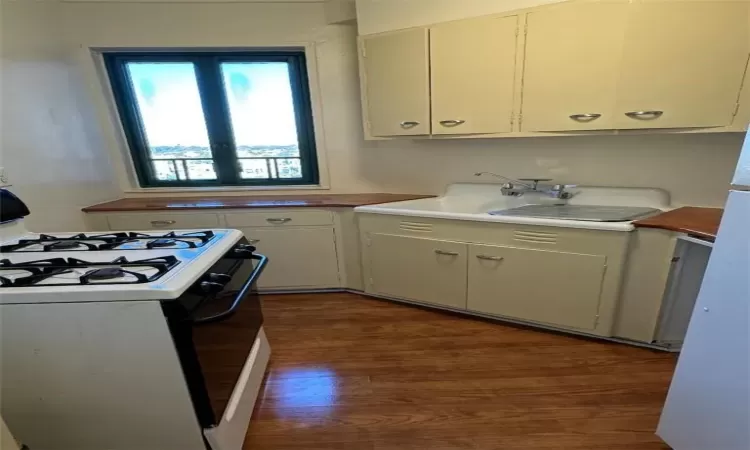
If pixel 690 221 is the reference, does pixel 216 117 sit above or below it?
above

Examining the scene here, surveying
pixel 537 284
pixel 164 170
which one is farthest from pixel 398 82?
pixel 164 170

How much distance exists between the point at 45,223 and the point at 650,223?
336 cm

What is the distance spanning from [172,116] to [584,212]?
3.00 metres

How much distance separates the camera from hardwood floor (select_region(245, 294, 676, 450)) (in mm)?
1392

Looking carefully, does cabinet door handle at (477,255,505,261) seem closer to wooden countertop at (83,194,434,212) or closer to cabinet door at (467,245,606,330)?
cabinet door at (467,245,606,330)

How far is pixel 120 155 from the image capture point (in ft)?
8.66

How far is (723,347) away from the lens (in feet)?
3.28

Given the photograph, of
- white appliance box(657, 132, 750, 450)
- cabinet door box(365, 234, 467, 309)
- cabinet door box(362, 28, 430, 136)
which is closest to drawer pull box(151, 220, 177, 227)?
cabinet door box(365, 234, 467, 309)

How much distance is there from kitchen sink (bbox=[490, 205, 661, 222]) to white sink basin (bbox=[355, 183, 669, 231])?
54 millimetres

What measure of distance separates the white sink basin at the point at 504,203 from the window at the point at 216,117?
3.19 ft

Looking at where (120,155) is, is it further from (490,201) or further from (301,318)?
(490,201)

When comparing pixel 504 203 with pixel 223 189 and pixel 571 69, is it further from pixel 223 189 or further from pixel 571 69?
pixel 223 189

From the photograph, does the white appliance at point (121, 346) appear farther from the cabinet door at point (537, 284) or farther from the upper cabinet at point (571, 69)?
the upper cabinet at point (571, 69)

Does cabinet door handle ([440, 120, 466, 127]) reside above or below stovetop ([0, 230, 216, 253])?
above
